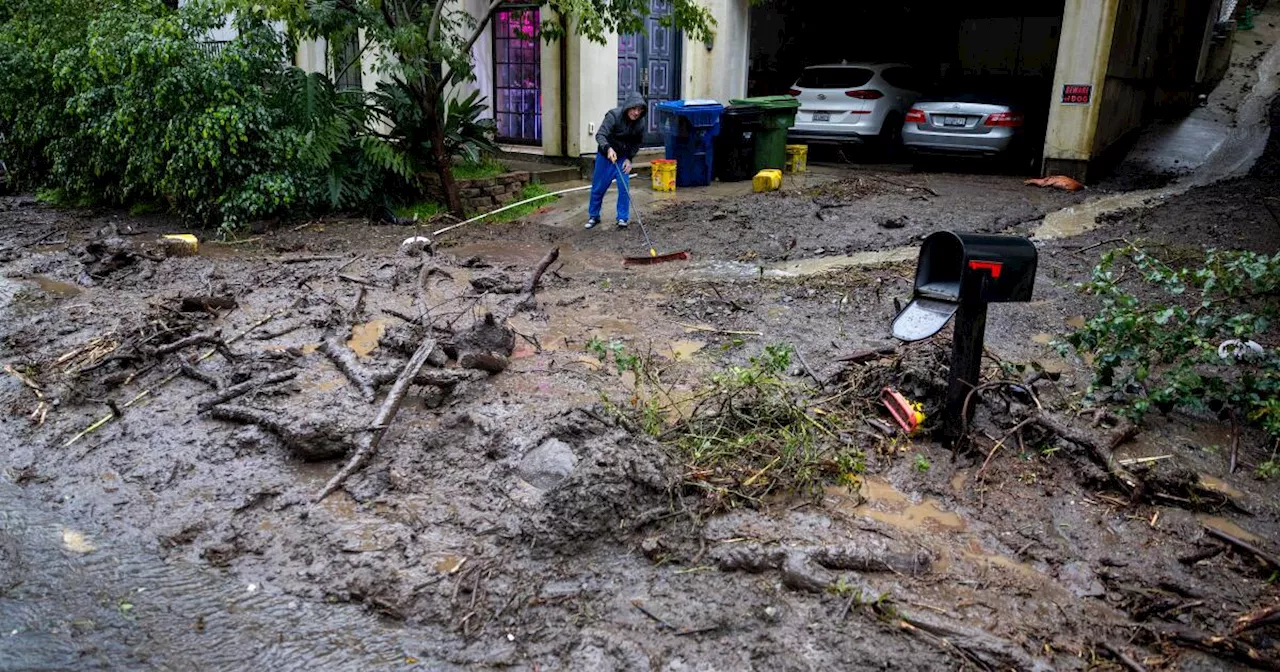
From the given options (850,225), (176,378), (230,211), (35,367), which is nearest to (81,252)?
(230,211)

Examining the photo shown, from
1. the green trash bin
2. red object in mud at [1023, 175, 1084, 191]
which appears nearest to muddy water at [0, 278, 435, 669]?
the green trash bin

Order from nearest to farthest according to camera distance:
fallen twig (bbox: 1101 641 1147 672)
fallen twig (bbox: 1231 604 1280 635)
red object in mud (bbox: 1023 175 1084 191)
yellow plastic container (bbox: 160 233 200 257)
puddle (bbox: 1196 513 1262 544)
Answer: fallen twig (bbox: 1101 641 1147 672) → fallen twig (bbox: 1231 604 1280 635) → puddle (bbox: 1196 513 1262 544) → yellow plastic container (bbox: 160 233 200 257) → red object in mud (bbox: 1023 175 1084 191)

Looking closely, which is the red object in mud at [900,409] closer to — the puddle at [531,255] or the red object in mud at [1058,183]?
the puddle at [531,255]

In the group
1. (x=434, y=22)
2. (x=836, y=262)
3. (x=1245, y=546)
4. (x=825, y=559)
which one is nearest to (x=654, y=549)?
(x=825, y=559)

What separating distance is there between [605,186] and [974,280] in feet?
23.6

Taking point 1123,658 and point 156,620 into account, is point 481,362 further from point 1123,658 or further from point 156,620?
point 1123,658

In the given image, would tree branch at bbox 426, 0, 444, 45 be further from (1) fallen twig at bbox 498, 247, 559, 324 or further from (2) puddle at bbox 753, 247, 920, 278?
(2) puddle at bbox 753, 247, 920, 278

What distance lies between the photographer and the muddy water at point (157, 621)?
321 cm

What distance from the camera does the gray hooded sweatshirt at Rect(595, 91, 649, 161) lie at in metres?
10.5

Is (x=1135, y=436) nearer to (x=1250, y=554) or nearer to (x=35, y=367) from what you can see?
(x=1250, y=554)

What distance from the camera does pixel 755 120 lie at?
13680 mm

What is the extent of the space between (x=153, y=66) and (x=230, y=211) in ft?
5.96

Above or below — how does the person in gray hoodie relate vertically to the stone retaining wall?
above

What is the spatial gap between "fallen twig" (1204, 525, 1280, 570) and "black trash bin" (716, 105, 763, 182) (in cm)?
1062
